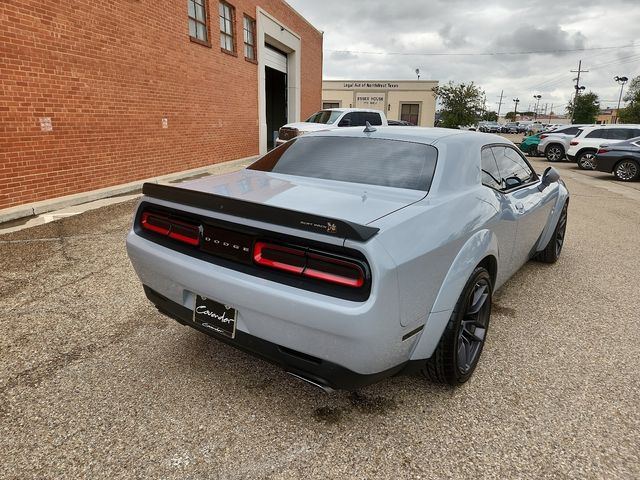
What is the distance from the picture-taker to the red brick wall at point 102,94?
6164 mm

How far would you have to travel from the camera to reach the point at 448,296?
7.11ft

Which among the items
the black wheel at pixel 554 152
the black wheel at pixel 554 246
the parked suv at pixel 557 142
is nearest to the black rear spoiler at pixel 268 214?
the black wheel at pixel 554 246

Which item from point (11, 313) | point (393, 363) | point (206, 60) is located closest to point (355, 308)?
point (393, 363)

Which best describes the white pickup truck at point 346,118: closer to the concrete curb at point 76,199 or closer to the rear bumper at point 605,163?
the concrete curb at point 76,199

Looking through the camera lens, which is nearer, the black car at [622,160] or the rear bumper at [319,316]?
the rear bumper at [319,316]

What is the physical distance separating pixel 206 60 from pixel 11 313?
9505mm

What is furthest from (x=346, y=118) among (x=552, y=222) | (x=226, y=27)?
(x=552, y=222)

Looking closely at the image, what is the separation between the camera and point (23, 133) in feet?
20.5

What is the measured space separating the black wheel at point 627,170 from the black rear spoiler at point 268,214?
48.1ft

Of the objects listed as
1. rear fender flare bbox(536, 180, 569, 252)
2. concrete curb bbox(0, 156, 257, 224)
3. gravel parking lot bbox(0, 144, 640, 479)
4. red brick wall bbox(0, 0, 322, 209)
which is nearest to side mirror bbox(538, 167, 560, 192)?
rear fender flare bbox(536, 180, 569, 252)

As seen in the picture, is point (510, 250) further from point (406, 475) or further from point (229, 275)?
point (229, 275)

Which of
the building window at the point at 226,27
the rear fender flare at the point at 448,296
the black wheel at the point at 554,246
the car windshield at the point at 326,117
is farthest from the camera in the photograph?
the car windshield at the point at 326,117

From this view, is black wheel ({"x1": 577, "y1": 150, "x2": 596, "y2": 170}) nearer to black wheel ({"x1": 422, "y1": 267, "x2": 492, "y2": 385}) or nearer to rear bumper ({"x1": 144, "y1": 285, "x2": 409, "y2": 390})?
black wheel ({"x1": 422, "y1": 267, "x2": 492, "y2": 385})

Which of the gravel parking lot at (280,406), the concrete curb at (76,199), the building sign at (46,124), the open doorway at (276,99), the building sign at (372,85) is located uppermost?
A: the building sign at (372,85)
